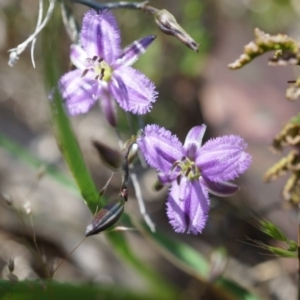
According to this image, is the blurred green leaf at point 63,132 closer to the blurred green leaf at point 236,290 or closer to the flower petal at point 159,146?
the flower petal at point 159,146

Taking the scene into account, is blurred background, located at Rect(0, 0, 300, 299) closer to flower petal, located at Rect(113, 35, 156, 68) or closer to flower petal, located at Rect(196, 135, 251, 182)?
flower petal, located at Rect(196, 135, 251, 182)

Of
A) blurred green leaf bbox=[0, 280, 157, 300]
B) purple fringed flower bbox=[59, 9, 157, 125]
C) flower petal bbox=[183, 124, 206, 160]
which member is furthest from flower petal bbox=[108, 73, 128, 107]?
blurred green leaf bbox=[0, 280, 157, 300]

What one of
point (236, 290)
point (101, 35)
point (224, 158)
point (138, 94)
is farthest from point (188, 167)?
point (236, 290)

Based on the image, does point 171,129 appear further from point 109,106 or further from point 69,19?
point 109,106

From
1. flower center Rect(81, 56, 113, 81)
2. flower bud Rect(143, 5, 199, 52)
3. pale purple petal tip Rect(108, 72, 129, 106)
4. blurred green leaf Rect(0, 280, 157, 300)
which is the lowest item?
blurred green leaf Rect(0, 280, 157, 300)


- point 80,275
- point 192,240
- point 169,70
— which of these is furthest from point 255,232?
point 169,70

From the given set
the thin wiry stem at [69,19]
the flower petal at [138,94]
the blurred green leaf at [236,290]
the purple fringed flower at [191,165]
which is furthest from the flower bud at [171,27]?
the blurred green leaf at [236,290]

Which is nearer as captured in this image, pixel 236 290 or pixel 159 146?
pixel 159 146
